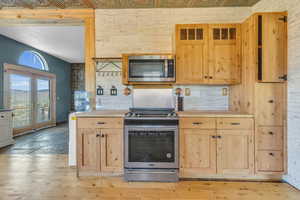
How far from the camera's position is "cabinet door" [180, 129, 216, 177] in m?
2.50

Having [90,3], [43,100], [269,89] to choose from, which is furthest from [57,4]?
[43,100]

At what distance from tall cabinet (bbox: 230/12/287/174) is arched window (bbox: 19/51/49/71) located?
6.23 m

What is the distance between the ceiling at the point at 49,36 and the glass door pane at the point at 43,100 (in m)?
1.30

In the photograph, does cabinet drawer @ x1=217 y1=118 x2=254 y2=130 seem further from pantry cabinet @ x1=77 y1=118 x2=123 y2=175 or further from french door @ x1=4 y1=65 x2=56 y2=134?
french door @ x1=4 y1=65 x2=56 y2=134

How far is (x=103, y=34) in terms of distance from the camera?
327 cm

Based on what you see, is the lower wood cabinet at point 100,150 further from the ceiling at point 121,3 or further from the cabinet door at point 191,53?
the ceiling at point 121,3

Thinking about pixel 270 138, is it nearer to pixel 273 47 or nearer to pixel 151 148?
pixel 273 47

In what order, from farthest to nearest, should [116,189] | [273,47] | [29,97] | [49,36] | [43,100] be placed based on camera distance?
1. [43,100]
2. [29,97]
3. [49,36]
4. [273,47]
5. [116,189]

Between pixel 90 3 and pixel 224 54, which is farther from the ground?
pixel 90 3

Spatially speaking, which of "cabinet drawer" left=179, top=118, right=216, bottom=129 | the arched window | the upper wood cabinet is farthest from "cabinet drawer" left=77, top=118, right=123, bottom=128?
the arched window

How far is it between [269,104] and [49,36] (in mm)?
5283

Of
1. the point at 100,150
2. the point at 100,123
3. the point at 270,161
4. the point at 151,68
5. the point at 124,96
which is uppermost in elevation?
the point at 151,68

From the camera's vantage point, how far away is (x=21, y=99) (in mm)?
5680

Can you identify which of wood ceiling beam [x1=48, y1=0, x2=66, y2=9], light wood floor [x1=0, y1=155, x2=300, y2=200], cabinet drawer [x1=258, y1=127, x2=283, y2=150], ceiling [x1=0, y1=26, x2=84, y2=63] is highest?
ceiling [x1=0, y1=26, x2=84, y2=63]
